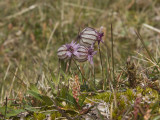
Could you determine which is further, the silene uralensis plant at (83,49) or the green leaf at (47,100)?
the silene uralensis plant at (83,49)

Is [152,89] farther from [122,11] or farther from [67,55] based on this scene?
[122,11]

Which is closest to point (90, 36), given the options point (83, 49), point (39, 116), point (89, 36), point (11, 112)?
point (89, 36)

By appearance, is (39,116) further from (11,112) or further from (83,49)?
(83,49)

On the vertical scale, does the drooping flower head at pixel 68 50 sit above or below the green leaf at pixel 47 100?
above

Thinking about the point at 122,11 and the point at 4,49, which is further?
the point at 122,11

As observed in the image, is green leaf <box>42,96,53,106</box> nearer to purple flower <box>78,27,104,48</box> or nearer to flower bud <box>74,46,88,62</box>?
flower bud <box>74,46,88,62</box>

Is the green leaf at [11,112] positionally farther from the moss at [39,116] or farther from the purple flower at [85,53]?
the purple flower at [85,53]

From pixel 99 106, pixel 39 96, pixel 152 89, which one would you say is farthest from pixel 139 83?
pixel 39 96

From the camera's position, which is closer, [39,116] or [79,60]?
[39,116]

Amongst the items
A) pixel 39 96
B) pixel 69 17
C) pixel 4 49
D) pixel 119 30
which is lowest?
pixel 39 96

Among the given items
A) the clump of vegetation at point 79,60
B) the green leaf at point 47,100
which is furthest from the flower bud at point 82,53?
the green leaf at point 47,100

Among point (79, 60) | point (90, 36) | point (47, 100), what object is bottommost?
point (47, 100)
